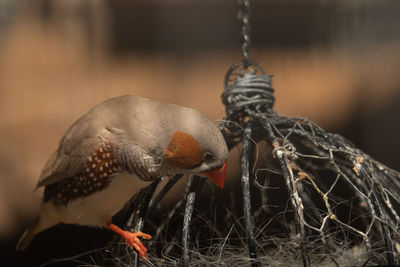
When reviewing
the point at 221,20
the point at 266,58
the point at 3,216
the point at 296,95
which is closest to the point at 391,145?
the point at 296,95

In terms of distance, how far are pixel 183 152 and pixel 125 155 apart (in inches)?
4.1

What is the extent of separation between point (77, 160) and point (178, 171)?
7.5 inches

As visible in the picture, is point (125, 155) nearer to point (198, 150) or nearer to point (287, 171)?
point (198, 150)

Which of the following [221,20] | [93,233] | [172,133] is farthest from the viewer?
[93,233]

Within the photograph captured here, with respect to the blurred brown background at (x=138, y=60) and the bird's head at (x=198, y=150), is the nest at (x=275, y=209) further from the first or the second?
the blurred brown background at (x=138, y=60)

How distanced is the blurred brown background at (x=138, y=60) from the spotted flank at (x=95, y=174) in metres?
0.41

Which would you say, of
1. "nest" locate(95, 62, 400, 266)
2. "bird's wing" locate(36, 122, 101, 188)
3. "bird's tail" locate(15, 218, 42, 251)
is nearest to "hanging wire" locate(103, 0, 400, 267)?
"nest" locate(95, 62, 400, 266)

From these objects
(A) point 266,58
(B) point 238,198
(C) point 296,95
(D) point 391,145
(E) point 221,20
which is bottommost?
(B) point 238,198

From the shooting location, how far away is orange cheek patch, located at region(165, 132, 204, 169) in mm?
698

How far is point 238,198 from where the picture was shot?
1.19m

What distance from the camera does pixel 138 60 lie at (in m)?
1.19

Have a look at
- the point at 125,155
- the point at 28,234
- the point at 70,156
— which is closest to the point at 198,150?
the point at 125,155

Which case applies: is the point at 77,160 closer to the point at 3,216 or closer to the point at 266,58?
the point at 3,216

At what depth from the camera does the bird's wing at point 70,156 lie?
0.76 meters
